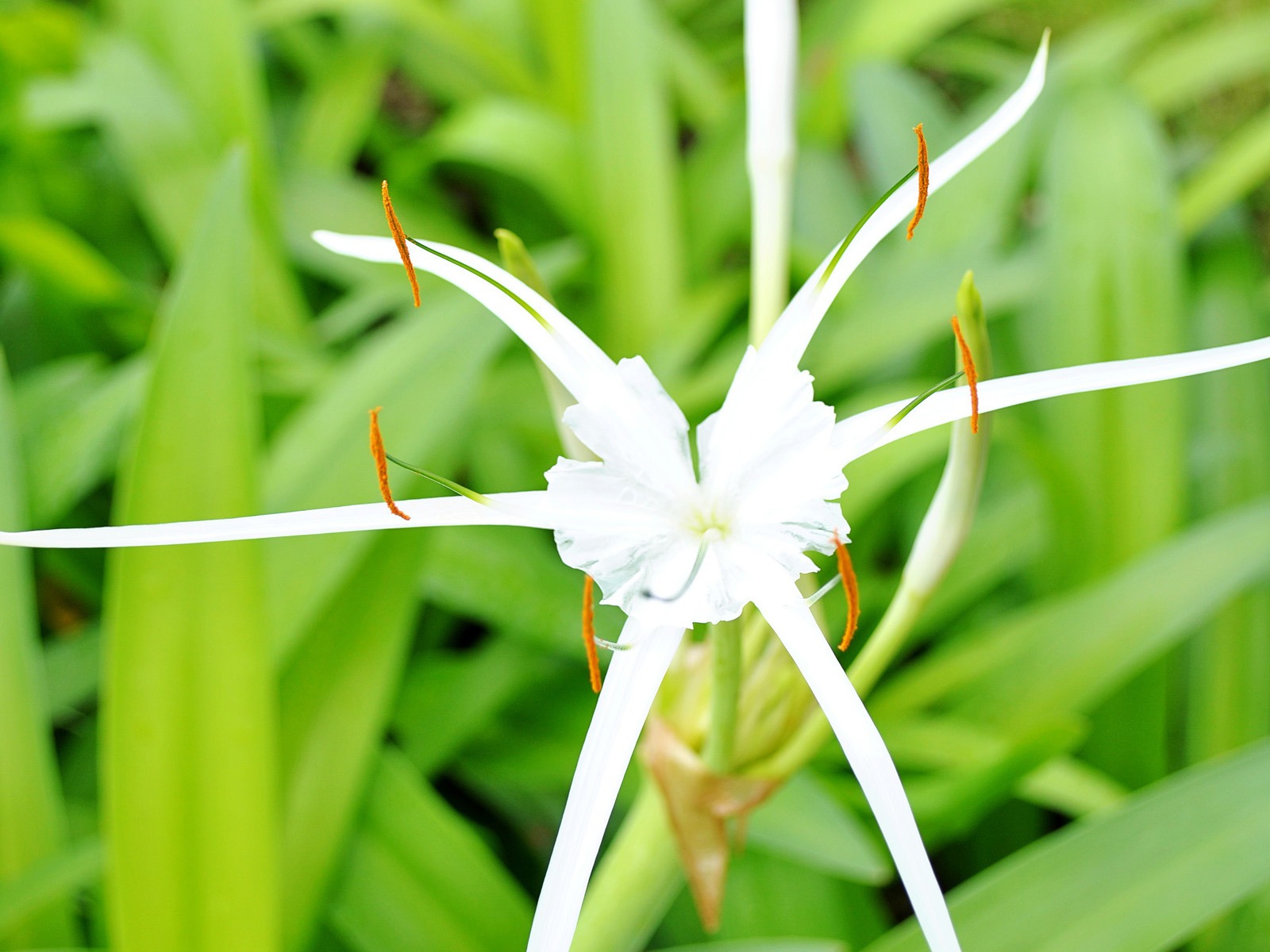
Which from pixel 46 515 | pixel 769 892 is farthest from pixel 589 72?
pixel 769 892

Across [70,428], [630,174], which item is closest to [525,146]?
[630,174]

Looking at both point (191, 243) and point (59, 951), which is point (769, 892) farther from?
point (191, 243)

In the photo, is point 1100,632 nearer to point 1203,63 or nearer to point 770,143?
point 770,143

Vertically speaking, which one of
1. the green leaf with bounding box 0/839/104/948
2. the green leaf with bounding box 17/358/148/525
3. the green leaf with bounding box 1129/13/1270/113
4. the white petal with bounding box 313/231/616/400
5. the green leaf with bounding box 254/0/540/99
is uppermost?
the green leaf with bounding box 1129/13/1270/113

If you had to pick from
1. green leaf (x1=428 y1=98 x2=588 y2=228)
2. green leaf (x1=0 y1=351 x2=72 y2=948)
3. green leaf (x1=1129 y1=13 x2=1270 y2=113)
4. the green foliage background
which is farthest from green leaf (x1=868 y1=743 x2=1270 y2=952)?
green leaf (x1=1129 y1=13 x2=1270 y2=113)

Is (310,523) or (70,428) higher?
(70,428)

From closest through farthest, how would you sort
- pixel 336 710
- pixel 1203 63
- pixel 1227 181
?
pixel 336 710 → pixel 1227 181 → pixel 1203 63

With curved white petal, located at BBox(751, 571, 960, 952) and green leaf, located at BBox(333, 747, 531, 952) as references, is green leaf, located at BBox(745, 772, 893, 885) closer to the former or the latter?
green leaf, located at BBox(333, 747, 531, 952)

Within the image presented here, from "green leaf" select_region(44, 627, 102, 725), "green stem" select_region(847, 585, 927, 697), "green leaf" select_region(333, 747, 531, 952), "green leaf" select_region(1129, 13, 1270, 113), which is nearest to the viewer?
"green stem" select_region(847, 585, 927, 697)
